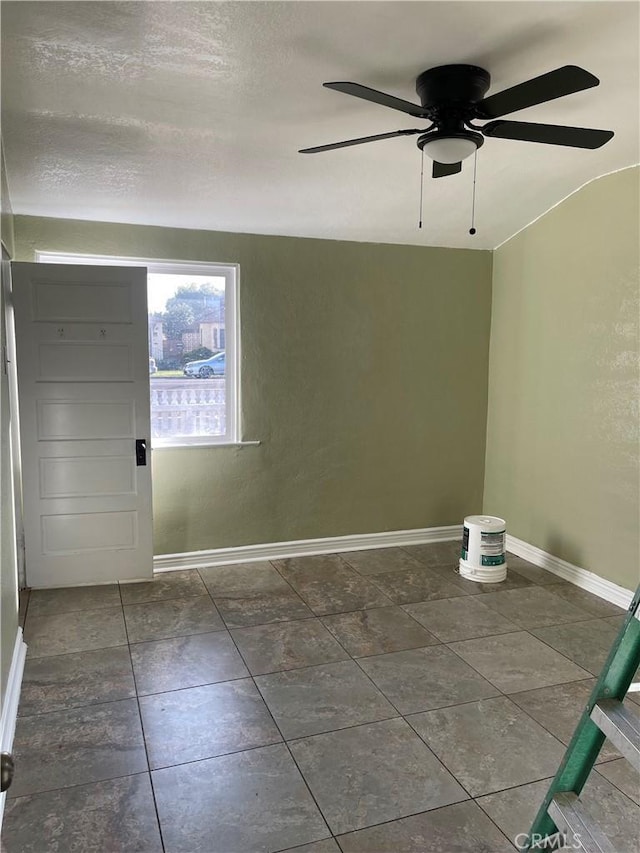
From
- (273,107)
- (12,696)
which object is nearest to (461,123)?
(273,107)

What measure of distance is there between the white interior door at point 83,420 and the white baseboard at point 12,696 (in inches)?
31.7

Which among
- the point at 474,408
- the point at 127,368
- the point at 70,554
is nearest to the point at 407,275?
the point at 474,408

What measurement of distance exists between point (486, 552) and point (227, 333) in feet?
7.80

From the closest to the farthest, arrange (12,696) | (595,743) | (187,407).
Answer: (595,743), (12,696), (187,407)

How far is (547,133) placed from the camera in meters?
2.42

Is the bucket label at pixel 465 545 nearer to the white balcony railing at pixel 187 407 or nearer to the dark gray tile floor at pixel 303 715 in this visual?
the dark gray tile floor at pixel 303 715

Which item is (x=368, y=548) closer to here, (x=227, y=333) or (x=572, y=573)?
(x=572, y=573)

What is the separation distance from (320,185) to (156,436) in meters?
2.03

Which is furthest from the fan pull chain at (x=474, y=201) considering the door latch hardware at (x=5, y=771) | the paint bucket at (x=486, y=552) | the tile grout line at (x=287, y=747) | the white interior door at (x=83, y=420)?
the door latch hardware at (x=5, y=771)

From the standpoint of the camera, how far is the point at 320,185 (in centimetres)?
377

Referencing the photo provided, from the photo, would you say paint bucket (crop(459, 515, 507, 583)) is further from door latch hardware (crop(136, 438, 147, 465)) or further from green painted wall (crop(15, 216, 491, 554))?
door latch hardware (crop(136, 438, 147, 465))

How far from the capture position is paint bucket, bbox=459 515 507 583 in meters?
4.26

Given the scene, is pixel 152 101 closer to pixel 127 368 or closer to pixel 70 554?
pixel 127 368

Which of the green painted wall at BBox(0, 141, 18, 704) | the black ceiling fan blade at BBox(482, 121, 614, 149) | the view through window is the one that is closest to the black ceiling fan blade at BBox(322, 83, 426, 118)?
the black ceiling fan blade at BBox(482, 121, 614, 149)
